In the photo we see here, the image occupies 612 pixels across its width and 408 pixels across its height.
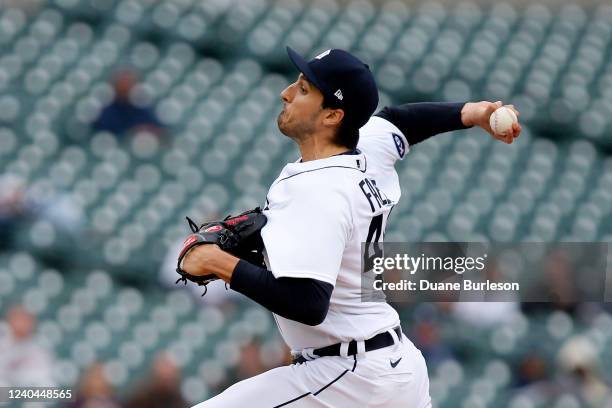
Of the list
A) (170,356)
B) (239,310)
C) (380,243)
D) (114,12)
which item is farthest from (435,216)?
(380,243)

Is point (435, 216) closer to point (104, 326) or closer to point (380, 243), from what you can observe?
point (104, 326)

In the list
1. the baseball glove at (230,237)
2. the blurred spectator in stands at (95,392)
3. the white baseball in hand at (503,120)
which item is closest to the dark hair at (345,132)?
the baseball glove at (230,237)

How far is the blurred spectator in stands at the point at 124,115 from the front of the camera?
5.71 meters

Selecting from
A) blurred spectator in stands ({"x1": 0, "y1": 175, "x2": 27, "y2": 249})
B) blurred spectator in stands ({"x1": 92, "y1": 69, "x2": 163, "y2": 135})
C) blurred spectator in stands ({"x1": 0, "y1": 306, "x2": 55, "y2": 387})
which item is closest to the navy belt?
blurred spectator in stands ({"x1": 0, "y1": 306, "x2": 55, "y2": 387})

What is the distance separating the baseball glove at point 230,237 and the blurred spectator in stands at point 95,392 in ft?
9.27

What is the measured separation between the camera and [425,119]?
2.84m

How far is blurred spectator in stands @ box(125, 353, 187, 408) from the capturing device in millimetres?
5051

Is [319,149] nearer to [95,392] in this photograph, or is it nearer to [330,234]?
[330,234]

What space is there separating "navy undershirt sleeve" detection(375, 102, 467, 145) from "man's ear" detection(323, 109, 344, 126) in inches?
15.2

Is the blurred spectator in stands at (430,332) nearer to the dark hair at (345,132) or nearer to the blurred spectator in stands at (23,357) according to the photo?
the blurred spectator in stands at (23,357)

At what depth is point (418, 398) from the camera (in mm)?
2500

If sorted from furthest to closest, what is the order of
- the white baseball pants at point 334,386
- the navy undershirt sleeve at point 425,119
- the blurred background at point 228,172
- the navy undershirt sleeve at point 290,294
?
the blurred background at point 228,172 → the navy undershirt sleeve at point 425,119 → the white baseball pants at point 334,386 → the navy undershirt sleeve at point 290,294

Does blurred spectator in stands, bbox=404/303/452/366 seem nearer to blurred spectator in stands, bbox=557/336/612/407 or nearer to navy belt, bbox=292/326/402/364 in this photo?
blurred spectator in stands, bbox=557/336/612/407

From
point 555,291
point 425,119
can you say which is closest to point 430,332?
point 555,291
